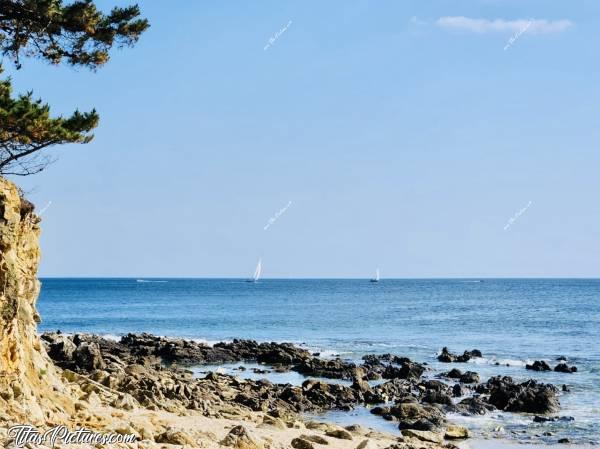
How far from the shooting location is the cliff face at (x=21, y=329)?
1488cm

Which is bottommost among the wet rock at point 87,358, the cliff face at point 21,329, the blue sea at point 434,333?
the blue sea at point 434,333

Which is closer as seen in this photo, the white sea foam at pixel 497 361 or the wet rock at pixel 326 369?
the wet rock at pixel 326 369

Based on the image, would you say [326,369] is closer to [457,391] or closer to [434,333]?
[457,391]

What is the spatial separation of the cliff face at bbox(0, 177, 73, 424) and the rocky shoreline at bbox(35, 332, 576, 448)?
284 cm

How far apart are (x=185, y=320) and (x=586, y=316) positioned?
48.7 meters

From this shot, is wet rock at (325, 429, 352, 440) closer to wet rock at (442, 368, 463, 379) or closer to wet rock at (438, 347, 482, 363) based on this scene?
wet rock at (442, 368, 463, 379)

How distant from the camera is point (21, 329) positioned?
16.8m

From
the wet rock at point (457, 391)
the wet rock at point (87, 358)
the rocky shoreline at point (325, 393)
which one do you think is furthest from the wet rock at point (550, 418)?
the wet rock at point (87, 358)

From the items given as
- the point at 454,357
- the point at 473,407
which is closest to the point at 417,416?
the point at 473,407

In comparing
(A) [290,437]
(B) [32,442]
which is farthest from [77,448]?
(A) [290,437]

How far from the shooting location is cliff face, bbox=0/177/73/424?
586 inches

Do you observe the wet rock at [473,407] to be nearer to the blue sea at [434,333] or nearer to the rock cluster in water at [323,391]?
the rock cluster in water at [323,391]

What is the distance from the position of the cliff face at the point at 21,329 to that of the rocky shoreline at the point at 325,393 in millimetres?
2836

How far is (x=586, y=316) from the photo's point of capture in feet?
280
